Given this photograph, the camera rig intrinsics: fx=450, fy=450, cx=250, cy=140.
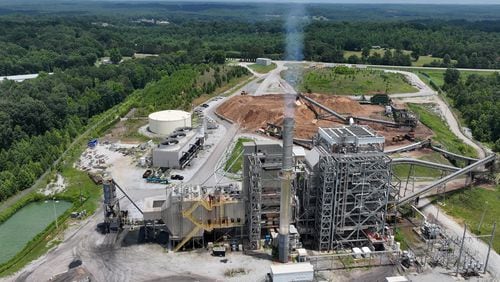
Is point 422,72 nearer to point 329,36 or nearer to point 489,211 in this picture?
point 329,36

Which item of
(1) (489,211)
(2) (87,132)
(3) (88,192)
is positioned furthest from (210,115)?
(1) (489,211)

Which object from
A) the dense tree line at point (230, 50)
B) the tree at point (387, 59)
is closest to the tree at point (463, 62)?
the dense tree line at point (230, 50)

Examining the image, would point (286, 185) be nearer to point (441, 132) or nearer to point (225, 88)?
point (441, 132)

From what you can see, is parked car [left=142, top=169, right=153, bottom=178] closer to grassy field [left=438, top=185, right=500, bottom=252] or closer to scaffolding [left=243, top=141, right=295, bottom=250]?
scaffolding [left=243, top=141, right=295, bottom=250]

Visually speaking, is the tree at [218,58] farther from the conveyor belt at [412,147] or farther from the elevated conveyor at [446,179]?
the elevated conveyor at [446,179]

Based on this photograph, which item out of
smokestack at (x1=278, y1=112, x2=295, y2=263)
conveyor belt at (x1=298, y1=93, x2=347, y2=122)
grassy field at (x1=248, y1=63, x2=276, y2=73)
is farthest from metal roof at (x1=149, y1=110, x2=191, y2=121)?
grassy field at (x1=248, y1=63, x2=276, y2=73)

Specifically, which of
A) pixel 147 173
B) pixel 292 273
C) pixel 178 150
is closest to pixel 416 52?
pixel 178 150
